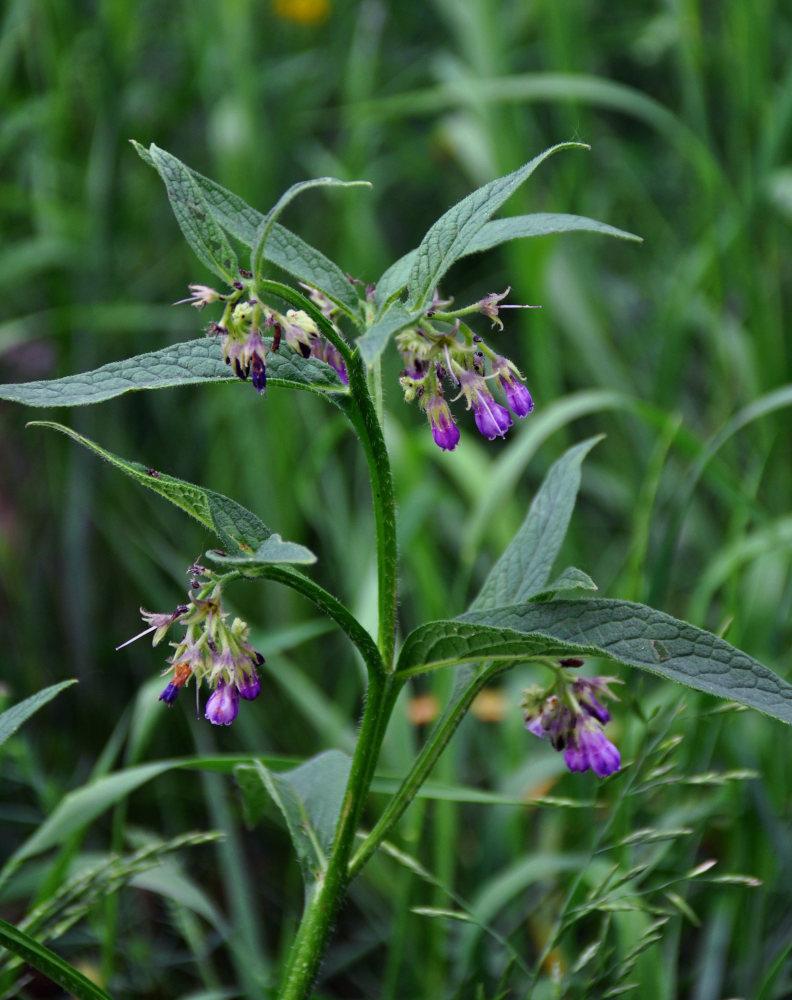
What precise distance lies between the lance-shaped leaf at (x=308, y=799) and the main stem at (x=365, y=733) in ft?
0.09

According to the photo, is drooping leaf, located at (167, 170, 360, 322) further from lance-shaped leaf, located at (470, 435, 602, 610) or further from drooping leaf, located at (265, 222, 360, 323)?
lance-shaped leaf, located at (470, 435, 602, 610)

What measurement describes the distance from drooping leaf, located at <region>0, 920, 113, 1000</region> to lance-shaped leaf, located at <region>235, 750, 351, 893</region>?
197 millimetres

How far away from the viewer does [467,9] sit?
8.17 feet

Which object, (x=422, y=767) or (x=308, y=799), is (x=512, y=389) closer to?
(x=422, y=767)

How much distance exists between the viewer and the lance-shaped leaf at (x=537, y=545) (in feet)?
3.19

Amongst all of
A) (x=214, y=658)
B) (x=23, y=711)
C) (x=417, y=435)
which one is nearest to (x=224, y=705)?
(x=214, y=658)

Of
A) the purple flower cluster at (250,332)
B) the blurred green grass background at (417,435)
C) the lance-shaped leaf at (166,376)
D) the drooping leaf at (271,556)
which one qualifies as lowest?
the blurred green grass background at (417,435)

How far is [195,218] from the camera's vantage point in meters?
0.79

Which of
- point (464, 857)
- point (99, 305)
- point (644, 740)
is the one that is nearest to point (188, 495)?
point (644, 740)

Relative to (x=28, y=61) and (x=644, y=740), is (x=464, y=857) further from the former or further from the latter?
(x=28, y=61)

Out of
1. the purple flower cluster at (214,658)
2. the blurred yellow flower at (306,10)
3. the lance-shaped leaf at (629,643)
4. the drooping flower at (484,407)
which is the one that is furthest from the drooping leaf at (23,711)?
the blurred yellow flower at (306,10)

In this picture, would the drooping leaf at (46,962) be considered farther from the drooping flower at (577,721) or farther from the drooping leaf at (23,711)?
the drooping flower at (577,721)

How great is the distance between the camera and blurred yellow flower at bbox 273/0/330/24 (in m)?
3.35

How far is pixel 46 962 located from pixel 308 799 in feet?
0.88
